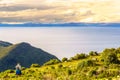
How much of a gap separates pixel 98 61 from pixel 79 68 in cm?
948

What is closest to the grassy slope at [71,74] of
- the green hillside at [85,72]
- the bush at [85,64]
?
the green hillside at [85,72]

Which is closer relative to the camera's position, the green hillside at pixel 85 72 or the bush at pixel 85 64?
the green hillside at pixel 85 72

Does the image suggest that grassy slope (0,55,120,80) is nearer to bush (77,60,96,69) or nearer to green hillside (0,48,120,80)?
green hillside (0,48,120,80)

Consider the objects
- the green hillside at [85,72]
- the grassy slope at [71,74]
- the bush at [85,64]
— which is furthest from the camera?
the bush at [85,64]

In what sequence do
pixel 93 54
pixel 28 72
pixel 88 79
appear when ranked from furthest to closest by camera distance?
pixel 93 54, pixel 28 72, pixel 88 79

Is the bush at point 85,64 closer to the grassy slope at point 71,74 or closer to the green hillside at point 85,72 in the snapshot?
the green hillside at point 85,72

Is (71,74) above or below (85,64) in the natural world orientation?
below

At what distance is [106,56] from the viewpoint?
71.8 m

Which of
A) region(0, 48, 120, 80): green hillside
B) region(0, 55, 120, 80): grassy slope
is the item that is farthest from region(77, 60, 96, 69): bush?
region(0, 55, 120, 80): grassy slope

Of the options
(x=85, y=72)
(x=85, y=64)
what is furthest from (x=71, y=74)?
(x=85, y=64)

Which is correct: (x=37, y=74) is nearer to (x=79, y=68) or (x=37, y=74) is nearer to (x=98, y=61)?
(x=79, y=68)

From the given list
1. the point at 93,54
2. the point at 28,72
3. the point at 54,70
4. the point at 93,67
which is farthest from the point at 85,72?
the point at 93,54

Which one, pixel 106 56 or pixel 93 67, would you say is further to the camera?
pixel 106 56

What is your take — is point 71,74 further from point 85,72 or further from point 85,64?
point 85,64
